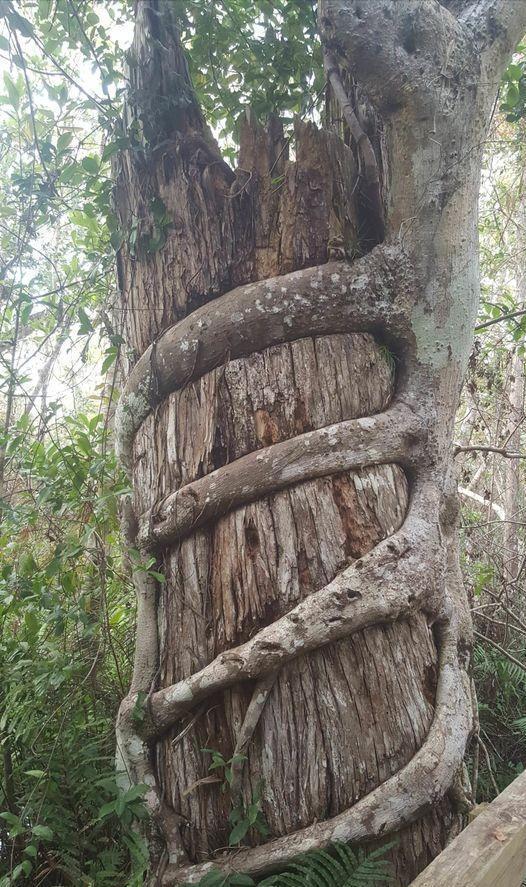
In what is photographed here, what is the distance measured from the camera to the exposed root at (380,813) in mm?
1193

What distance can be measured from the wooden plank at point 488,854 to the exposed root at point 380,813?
16cm

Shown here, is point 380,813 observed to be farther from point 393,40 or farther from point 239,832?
point 393,40

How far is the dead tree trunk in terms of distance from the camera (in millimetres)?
1299

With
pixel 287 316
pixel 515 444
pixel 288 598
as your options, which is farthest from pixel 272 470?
pixel 515 444

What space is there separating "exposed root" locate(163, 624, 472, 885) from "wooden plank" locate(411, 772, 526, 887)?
0.16m

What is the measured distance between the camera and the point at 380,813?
1.21 m

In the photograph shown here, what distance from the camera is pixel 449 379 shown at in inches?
67.6

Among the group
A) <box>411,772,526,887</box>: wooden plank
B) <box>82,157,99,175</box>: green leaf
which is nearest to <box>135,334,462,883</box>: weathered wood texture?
<box>411,772,526,887</box>: wooden plank

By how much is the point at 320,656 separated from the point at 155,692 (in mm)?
466

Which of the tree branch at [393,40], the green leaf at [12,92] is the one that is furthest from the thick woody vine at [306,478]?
the green leaf at [12,92]

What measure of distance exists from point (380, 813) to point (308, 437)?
901 millimetres

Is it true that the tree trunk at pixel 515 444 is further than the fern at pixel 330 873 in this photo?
Yes

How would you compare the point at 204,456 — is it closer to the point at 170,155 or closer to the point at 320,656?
the point at 320,656

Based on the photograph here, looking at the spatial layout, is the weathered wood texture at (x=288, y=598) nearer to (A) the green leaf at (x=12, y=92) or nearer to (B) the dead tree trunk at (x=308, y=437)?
(B) the dead tree trunk at (x=308, y=437)
